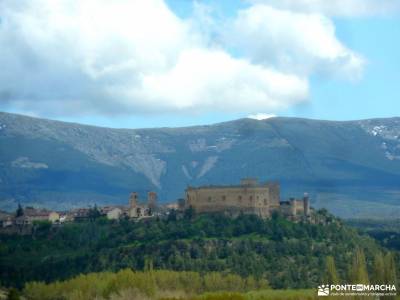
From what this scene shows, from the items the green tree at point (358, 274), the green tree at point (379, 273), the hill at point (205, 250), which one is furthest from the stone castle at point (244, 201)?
the green tree at point (358, 274)

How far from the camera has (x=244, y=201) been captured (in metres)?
148

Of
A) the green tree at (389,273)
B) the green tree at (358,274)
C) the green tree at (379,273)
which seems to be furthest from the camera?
the green tree at (389,273)

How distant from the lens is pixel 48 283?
130 meters

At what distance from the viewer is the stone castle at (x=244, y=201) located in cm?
14825

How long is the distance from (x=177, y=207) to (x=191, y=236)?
19277 millimetres

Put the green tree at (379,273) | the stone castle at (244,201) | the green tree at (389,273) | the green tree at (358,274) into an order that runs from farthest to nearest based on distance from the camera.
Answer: the stone castle at (244,201) < the green tree at (389,273) < the green tree at (379,273) < the green tree at (358,274)

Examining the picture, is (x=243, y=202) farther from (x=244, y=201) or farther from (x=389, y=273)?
(x=389, y=273)

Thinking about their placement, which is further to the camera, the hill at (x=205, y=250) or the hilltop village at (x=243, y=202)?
the hilltop village at (x=243, y=202)

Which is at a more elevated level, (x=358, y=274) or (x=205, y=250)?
(x=205, y=250)

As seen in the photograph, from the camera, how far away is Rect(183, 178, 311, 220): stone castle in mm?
148250

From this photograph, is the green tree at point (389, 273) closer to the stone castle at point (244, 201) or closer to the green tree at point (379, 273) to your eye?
the green tree at point (379, 273)

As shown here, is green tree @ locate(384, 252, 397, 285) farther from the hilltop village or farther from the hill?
the hilltop village

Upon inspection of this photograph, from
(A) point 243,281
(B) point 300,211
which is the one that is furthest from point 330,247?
(A) point 243,281

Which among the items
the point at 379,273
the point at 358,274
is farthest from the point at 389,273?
the point at 358,274
